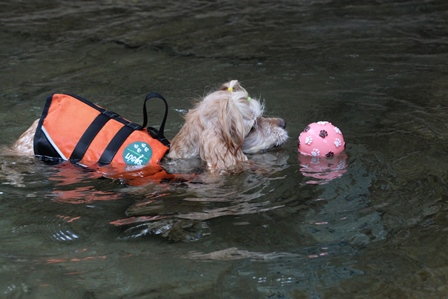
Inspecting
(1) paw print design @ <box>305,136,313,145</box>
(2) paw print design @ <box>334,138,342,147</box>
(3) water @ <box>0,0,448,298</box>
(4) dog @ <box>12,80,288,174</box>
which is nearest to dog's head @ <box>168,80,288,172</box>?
(4) dog @ <box>12,80,288,174</box>

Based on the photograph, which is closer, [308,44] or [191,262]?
[191,262]

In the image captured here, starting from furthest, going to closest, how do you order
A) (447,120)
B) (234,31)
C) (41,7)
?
(41,7) < (234,31) < (447,120)

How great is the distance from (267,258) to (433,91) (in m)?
4.49

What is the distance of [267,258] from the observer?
15.0 ft

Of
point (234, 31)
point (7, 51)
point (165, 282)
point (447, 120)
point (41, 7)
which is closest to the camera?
point (165, 282)

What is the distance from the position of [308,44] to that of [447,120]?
3328 mm

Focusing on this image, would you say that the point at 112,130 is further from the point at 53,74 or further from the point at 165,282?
the point at 53,74

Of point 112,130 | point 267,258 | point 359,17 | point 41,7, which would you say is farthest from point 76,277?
point 41,7

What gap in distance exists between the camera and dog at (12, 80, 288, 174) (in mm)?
6074

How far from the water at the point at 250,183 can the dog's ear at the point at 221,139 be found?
17 centimetres

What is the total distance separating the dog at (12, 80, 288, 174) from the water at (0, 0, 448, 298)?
172mm

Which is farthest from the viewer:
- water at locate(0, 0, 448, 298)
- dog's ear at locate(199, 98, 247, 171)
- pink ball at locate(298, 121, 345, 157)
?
pink ball at locate(298, 121, 345, 157)

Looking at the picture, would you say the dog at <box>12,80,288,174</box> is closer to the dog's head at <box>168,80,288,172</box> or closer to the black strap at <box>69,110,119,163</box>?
the dog's head at <box>168,80,288,172</box>

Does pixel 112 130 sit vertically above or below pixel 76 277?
above
